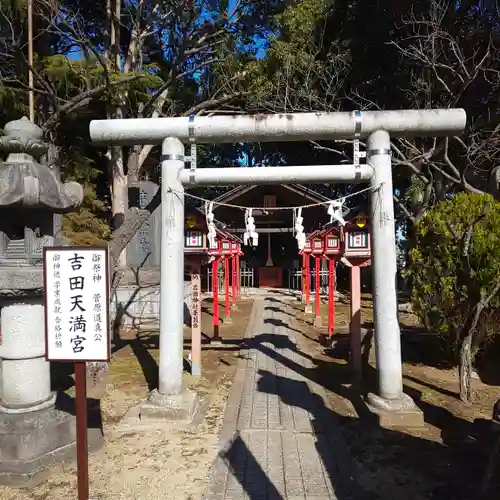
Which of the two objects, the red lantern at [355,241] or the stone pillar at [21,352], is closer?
the stone pillar at [21,352]

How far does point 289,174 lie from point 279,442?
3.37 meters

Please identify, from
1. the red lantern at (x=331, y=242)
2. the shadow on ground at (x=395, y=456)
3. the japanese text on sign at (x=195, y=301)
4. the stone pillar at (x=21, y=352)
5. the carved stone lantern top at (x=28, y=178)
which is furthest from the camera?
the red lantern at (x=331, y=242)

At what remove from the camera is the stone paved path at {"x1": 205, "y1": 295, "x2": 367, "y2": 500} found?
3.99 meters

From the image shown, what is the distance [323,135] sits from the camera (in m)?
5.77

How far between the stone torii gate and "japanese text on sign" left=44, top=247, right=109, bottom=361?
2.36 m

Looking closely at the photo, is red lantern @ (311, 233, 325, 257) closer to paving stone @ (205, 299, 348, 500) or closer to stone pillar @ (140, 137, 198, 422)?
paving stone @ (205, 299, 348, 500)

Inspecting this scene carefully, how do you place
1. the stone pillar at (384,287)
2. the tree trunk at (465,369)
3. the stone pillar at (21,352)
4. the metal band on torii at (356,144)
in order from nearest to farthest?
the stone pillar at (21,352)
the stone pillar at (384,287)
the metal band on torii at (356,144)
the tree trunk at (465,369)

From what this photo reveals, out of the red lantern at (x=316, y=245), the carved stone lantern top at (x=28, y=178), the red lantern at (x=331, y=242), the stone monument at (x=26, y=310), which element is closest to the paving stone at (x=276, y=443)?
the stone monument at (x=26, y=310)

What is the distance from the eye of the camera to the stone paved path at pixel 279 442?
13.1 feet

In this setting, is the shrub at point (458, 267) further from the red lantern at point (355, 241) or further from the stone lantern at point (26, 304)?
the stone lantern at point (26, 304)

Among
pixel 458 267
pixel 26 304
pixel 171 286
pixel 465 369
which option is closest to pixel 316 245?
pixel 458 267

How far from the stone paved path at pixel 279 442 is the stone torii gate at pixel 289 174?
0.83 m

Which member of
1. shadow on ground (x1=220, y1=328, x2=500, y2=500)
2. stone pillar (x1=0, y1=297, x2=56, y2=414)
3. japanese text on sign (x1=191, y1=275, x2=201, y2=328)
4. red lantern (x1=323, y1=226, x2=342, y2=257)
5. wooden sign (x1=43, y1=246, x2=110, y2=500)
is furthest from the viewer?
red lantern (x1=323, y1=226, x2=342, y2=257)

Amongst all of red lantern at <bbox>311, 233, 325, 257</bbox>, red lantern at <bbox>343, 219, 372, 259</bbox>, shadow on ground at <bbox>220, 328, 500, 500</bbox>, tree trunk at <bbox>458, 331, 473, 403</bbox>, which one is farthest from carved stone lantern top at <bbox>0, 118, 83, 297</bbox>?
red lantern at <bbox>311, 233, 325, 257</bbox>
